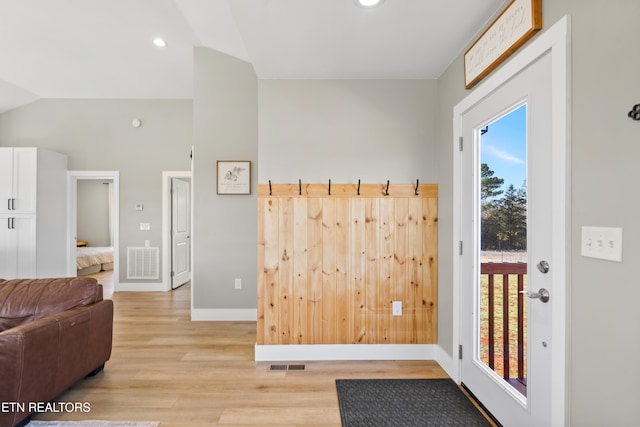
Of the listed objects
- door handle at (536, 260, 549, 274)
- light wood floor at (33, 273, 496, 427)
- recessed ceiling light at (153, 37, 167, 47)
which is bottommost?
light wood floor at (33, 273, 496, 427)

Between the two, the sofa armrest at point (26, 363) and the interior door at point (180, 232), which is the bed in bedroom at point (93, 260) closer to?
the interior door at point (180, 232)

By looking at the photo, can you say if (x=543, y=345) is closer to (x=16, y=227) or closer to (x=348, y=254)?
(x=348, y=254)

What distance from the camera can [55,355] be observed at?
6.39 ft

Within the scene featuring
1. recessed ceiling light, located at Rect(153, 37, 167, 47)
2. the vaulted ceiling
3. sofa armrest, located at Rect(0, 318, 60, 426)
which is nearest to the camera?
sofa armrest, located at Rect(0, 318, 60, 426)

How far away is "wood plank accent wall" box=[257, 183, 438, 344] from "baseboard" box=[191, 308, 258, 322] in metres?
1.26

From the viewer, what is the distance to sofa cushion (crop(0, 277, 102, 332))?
214 centimetres

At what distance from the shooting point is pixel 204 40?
3820 mm

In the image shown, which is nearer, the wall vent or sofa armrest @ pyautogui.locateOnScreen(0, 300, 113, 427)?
sofa armrest @ pyautogui.locateOnScreen(0, 300, 113, 427)

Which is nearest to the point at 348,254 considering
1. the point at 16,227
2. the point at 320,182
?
the point at 320,182

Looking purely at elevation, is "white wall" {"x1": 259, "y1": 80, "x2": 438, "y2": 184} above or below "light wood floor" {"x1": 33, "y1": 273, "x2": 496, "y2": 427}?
above

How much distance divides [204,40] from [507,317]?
412cm

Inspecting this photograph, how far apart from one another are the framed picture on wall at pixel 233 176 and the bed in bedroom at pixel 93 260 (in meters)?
4.69

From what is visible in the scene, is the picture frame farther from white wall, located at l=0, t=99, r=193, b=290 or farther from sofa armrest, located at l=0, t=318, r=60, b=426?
white wall, located at l=0, t=99, r=193, b=290

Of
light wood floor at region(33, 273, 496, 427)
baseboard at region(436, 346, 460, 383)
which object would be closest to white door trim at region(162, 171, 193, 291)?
light wood floor at region(33, 273, 496, 427)
